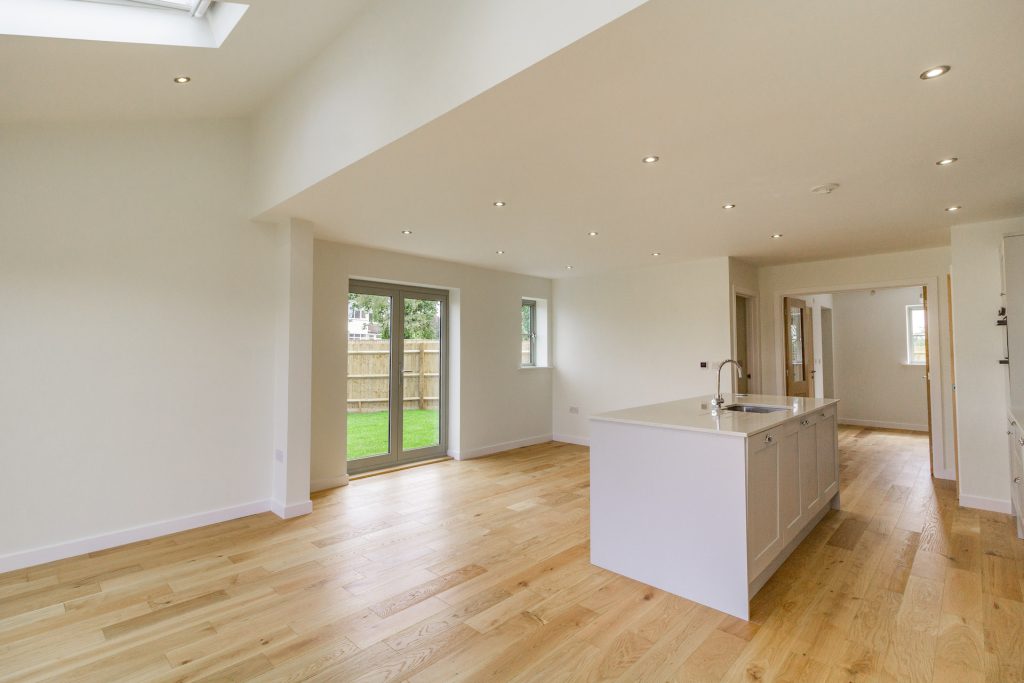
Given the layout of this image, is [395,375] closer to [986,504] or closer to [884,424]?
[986,504]

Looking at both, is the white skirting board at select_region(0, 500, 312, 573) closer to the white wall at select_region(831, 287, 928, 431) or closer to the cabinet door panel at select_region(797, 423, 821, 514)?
the cabinet door panel at select_region(797, 423, 821, 514)

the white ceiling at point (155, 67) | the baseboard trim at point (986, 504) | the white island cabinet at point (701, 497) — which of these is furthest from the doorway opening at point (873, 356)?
the white ceiling at point (155, 67)

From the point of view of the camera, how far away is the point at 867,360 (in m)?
8.18

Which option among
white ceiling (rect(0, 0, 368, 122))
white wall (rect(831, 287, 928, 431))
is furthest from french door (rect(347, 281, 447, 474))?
white wall (rect(831, 287, 928, 431))

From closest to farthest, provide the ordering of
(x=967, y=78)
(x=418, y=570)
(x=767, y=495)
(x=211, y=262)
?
(x=967, y=78) < (x=767, y=495) < (x=418, y=570) < (x=211, y=262)

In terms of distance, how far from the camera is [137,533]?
3381 mm

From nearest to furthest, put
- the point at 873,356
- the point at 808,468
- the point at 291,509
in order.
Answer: the point at 808,468, the point at 291,509, the point at 873,356

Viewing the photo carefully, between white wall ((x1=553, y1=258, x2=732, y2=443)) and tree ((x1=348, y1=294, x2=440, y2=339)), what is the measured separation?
204 cm

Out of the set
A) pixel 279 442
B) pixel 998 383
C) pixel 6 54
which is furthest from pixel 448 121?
pixel 998 383

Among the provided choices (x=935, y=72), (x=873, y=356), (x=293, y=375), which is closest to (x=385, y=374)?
(x=293, y=375)

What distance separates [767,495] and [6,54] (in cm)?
456

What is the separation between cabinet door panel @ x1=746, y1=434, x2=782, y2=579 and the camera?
239cm

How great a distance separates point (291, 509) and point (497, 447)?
2868 millimetres

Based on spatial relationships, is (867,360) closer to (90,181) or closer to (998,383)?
(998,383)
